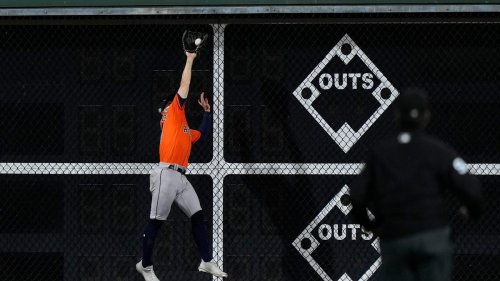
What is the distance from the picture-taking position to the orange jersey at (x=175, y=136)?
378 inches

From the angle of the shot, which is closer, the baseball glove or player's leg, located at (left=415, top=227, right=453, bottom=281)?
player's leg, located at (left=415, top=227, right=453, bottom=281)

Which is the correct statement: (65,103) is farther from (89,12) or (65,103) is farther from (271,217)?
(271,217)

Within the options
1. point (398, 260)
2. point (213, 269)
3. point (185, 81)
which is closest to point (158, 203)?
point (213, 269)

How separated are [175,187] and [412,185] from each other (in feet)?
13.2

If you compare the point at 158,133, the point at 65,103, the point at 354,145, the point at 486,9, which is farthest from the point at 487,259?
the point at 65,103

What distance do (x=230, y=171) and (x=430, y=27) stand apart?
2303 millimetres

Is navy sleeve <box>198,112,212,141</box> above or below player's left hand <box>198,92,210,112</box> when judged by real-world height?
below

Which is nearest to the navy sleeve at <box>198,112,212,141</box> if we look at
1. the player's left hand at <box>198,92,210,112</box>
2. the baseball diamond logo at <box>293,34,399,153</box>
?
the player's left hand at <box>198,92,210,112</box>

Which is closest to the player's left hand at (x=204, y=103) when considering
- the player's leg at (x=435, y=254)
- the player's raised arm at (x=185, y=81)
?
the player's raised arm at (x=185, y=81)

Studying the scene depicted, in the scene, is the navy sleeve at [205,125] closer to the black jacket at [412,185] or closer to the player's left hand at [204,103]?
the player's left hand at [204,103]

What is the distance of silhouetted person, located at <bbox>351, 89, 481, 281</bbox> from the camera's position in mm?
5832

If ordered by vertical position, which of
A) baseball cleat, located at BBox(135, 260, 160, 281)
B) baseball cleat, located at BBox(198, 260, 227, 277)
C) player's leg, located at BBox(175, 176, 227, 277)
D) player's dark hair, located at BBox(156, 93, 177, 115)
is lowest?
baseball cleat, located at BBox(135, 260, 160, 281)

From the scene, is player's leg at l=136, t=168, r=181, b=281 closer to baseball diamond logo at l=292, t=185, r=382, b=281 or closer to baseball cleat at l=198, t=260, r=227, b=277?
baseball cleat at l=198, t=260, r=227, b=277

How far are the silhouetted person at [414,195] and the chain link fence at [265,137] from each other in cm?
412
